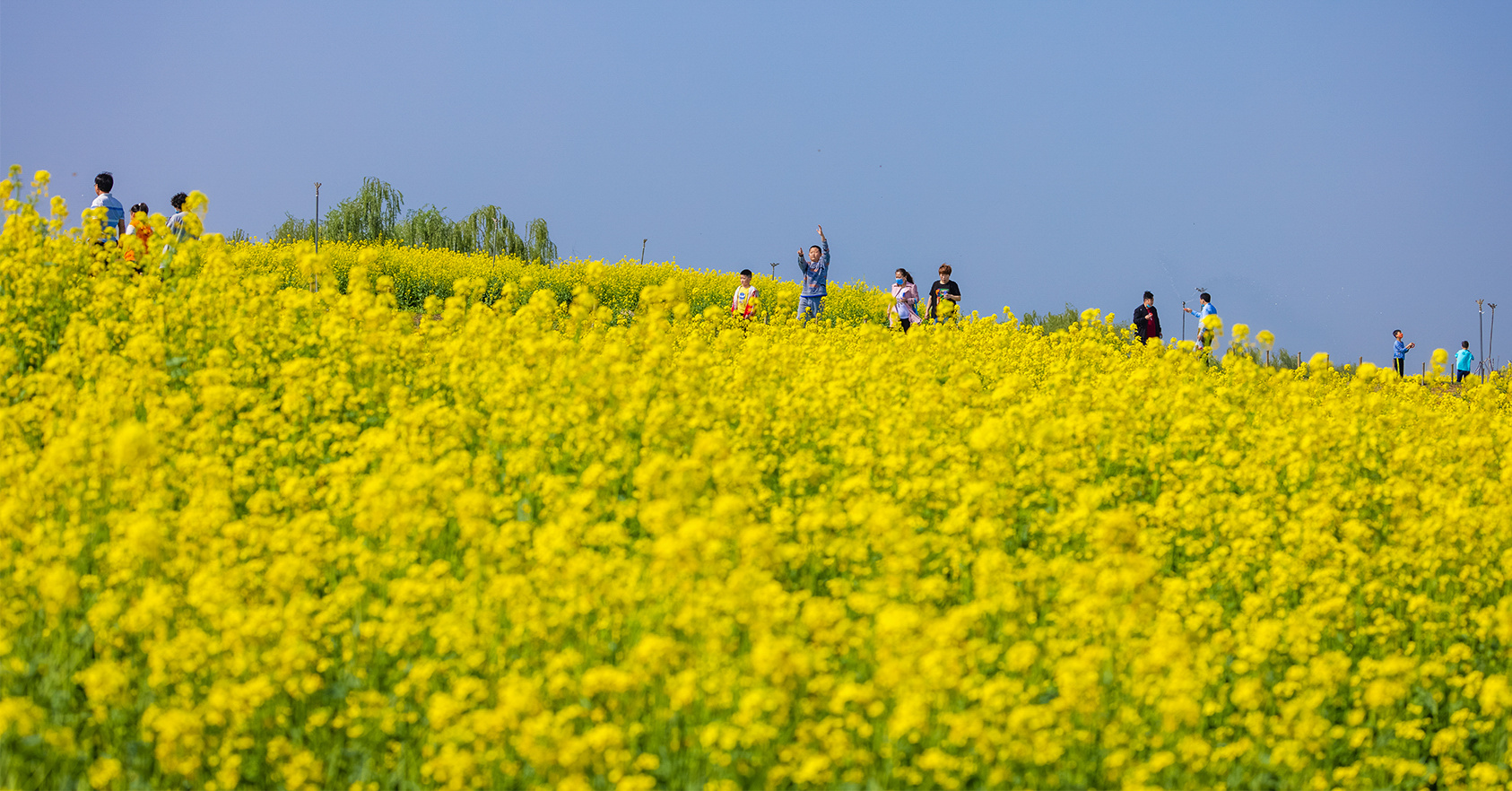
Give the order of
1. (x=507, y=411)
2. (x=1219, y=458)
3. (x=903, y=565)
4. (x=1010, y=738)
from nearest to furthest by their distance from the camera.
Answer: (x=1010, y=738)
(x=903, y=565)
(x=507, y=411)
(x=1219, y=458)

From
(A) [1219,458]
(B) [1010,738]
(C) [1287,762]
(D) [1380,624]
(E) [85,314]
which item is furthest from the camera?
(E) [85,314]

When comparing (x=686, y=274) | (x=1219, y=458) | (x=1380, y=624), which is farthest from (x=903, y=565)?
(x=686, y=274)

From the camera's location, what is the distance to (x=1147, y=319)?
72.5 ft

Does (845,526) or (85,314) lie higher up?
(85,314)

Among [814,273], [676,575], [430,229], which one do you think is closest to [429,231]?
[430,229]

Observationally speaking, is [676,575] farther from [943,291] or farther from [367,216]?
[367,216]

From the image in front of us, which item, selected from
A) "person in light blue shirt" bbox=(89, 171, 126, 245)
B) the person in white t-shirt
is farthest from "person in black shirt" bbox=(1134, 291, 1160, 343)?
"person in light blue shirt" bbox=(89, 171, 126, 245)

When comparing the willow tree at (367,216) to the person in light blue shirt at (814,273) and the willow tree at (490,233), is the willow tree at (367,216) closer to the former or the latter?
the willow tree at (490,233)

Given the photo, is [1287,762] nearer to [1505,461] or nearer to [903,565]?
[903,565]

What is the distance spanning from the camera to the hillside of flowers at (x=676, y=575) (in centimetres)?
471

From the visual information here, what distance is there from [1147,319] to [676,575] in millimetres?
19127

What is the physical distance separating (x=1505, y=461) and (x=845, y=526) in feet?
21.9

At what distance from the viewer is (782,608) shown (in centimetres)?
490

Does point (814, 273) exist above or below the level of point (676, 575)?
above
